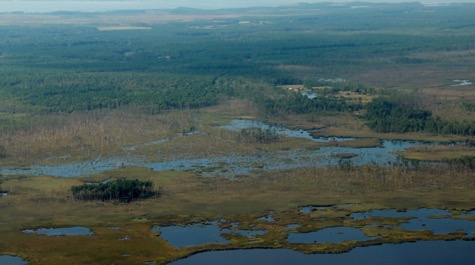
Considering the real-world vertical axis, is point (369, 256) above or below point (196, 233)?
above

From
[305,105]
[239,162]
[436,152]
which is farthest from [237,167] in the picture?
[305,105]

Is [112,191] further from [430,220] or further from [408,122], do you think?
[408,122]

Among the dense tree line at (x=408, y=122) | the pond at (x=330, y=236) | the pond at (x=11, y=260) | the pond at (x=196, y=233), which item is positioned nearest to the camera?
the pond at (x=11, y=260)

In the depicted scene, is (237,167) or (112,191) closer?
(112,191)

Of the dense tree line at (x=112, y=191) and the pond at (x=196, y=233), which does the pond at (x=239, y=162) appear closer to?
the dense tree line at (x=112, y=191)

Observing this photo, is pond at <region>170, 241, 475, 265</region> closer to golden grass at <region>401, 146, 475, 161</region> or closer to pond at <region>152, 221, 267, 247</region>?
pond at <region>152, 221, 267, 247</region>

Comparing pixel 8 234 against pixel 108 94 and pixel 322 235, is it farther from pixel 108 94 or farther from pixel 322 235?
pixel 108 94

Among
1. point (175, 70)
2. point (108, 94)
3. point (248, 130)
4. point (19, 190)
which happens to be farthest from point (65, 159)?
point (175, 70)

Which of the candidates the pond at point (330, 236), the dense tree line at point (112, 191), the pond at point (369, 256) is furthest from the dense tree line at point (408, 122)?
the pond at point (369, 256)
